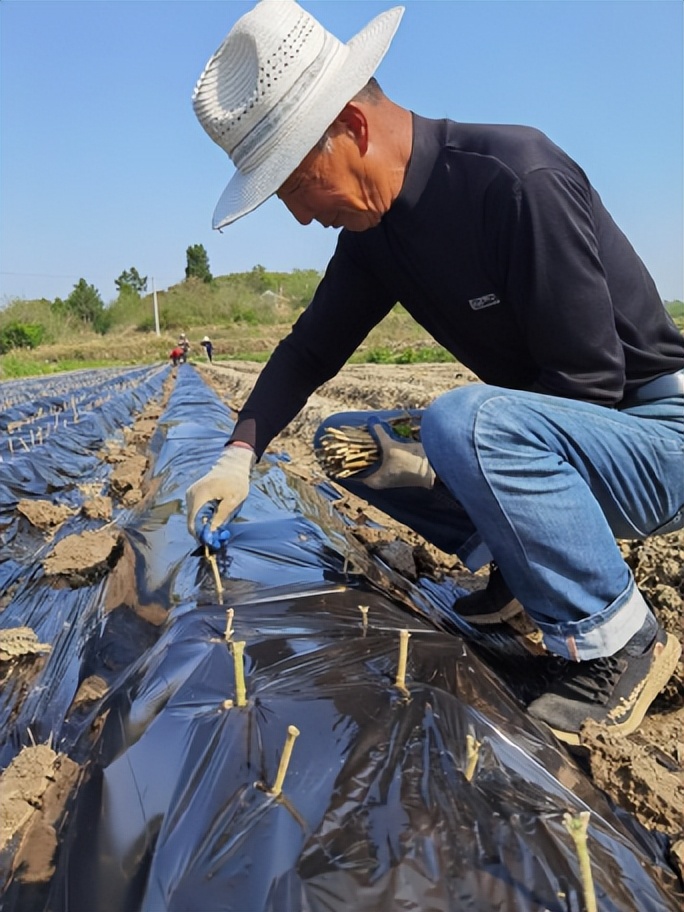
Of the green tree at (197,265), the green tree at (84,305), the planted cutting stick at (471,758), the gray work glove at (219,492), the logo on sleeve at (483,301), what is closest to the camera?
the planted cutting stick at (471,758)

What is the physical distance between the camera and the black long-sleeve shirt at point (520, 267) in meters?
1.56

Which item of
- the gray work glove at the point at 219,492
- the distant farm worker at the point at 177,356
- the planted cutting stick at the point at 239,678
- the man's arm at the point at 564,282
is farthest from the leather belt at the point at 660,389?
the distant farm worker at the point at 177,356

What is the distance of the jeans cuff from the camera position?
63.9 inches

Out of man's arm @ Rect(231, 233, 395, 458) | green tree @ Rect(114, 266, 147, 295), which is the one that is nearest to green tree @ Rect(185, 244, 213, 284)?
green tree @ Rect(114, 266, 147, 295)

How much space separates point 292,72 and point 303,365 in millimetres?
973

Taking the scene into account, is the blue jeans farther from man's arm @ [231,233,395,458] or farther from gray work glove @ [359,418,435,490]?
man's arm @ [231,233,395,458]

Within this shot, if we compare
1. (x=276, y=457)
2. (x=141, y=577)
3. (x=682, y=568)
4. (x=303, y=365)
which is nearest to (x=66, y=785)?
(x=141, y=577)

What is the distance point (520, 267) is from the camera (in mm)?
1608

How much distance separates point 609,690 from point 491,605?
0.53m

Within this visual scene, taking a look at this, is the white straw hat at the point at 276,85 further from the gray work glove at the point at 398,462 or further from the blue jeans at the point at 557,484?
the gray work glove at the point at 398,462

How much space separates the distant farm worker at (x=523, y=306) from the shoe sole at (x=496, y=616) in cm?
34

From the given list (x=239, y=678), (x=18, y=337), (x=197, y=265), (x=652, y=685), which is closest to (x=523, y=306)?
(x=652, y=685)

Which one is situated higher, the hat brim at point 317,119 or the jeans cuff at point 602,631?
the hat brim at point 317,119

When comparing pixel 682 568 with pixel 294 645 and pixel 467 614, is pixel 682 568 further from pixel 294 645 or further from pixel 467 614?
pixel 294 645
